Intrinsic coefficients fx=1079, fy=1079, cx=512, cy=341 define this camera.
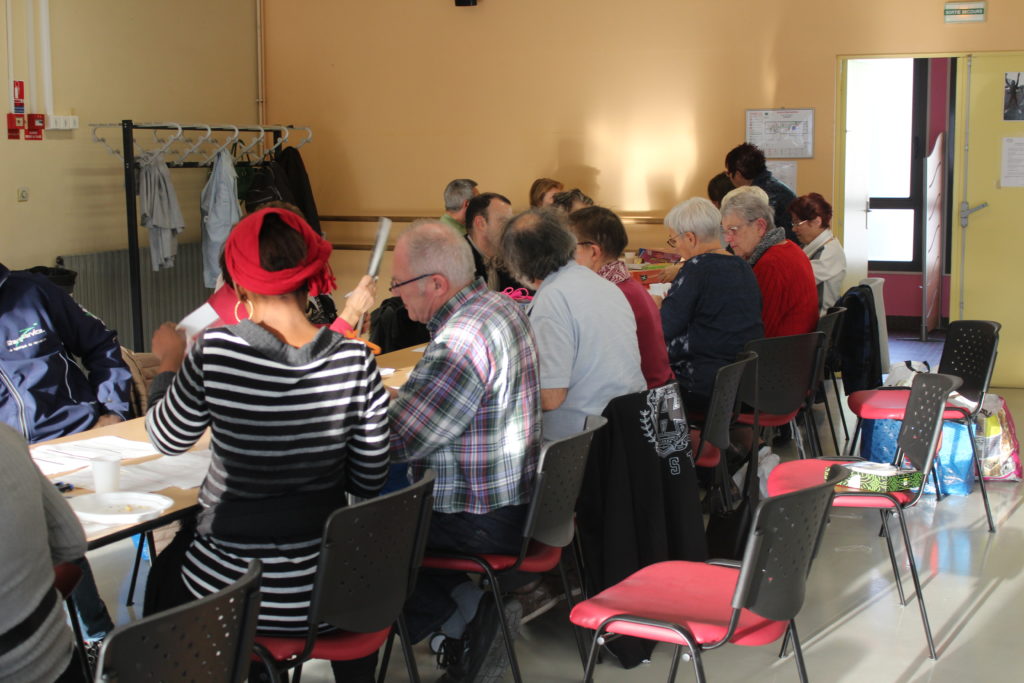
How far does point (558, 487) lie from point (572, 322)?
0.65 meters

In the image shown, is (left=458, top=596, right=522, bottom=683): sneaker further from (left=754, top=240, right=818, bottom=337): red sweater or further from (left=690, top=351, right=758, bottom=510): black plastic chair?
(left=754, top=240, right=818, bottom=337): red sweater

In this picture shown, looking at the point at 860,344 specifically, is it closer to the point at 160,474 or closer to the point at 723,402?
the point at 723,402

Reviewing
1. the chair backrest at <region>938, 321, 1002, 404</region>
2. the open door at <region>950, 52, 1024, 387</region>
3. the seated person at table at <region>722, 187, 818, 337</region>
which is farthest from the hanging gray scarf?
the open door at <region>950, 52, 1024, 387</region>

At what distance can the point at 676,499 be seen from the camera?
10.2 feet

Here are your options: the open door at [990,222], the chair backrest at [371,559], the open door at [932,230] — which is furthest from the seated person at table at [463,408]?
the open door at [932,230]

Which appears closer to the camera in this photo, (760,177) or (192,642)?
(192,642)

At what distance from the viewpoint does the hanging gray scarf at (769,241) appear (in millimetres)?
4859

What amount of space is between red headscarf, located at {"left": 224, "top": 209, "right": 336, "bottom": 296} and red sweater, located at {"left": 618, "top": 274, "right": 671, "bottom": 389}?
1.61 m

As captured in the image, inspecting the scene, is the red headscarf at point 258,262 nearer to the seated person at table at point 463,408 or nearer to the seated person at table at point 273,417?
the seated person at table at point 273,417

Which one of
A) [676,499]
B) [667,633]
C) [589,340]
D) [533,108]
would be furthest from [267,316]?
[533,108]

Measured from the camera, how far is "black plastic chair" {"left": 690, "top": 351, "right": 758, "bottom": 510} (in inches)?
138

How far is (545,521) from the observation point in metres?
2.59

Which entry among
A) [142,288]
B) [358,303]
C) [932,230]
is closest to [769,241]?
[358,303]

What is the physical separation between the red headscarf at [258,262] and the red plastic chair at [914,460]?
5.56ft
